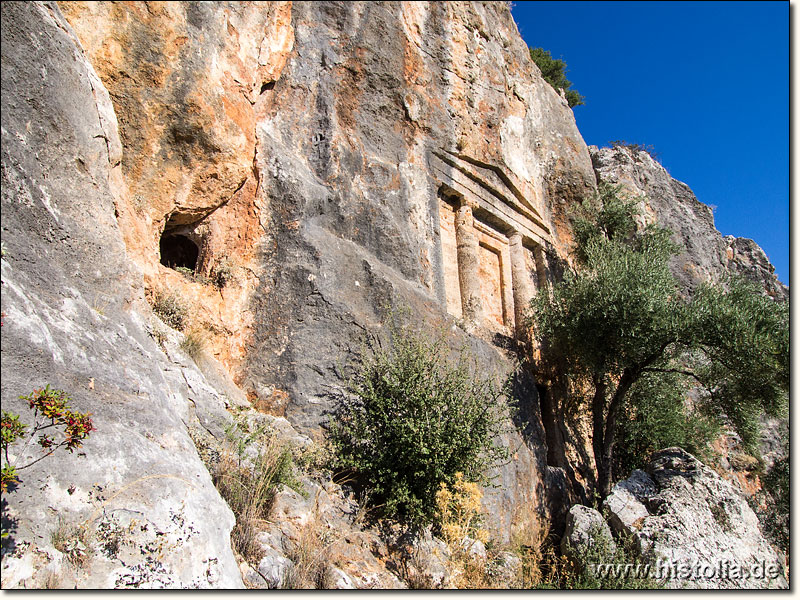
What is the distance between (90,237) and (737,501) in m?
9.15

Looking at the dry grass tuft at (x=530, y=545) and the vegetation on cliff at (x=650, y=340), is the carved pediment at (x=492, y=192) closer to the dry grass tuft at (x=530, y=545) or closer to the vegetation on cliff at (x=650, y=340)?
the vegetation on cliff at (x=650, y=340)

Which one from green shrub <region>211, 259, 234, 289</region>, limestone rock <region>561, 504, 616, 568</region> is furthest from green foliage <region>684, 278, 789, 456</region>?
green shrub <region>211, 259, 234, 289</region>

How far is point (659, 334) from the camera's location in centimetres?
1076

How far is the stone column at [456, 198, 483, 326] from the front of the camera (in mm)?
11641

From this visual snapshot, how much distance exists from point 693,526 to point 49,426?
315 inches

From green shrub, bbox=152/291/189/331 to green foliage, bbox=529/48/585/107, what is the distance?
71.2 ft

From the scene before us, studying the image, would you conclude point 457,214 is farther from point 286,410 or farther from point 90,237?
point 90,237

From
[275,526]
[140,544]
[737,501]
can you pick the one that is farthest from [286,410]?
[737,501]

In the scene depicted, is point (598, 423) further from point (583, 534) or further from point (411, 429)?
point (411, 429)

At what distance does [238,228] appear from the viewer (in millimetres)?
9000

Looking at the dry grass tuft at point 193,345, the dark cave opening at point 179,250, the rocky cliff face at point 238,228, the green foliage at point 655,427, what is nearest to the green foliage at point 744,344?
the green foliage at point 655,427

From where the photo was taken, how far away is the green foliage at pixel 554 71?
82.7ft

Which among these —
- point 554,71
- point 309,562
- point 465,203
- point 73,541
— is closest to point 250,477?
point 309,562

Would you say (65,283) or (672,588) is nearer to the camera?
(65,283)
